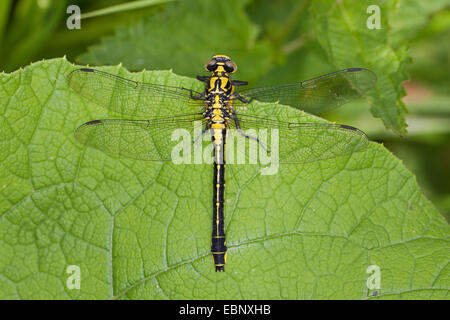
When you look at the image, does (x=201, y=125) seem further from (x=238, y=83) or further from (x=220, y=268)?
(x=220, y=268)

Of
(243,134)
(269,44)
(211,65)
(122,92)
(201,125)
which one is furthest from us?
(269,44)

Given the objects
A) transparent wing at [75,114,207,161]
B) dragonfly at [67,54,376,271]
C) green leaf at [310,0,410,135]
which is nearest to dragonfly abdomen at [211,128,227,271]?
dragonfly at [67,54,376,271]

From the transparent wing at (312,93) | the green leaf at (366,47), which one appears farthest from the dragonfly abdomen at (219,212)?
the green leaf at (366,47)

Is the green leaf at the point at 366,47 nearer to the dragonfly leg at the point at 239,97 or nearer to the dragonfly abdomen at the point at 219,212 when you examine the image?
the dragonfly leg at the point at 239,97

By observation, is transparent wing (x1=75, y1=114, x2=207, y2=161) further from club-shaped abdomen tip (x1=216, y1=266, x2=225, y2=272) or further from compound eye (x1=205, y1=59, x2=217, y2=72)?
club-shaped abdomen tip (x1=216, y1=266, x2=225, y2=272)

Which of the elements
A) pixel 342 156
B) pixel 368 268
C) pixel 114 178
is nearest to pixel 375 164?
pixel 342 156

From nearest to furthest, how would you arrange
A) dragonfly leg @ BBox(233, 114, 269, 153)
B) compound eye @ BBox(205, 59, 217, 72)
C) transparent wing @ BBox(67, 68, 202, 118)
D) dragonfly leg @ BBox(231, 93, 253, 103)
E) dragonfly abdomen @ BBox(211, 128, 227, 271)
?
dragonfly abdomen @ BBox(211, 128, 227, 271) < transparent wing @ BBox(67, 68, 202, 118) < dragonfly leg @ BBox(233, 114, 269, 153) < dragonfly leg @ BBox(231, 93, 253, 103) < compound eye @ BBox(205, 59, 217, 72)

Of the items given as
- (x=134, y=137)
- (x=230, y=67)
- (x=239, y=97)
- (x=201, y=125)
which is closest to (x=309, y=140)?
(x=239, y=97)

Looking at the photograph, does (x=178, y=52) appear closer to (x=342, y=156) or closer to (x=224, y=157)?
(x=224, y=157)
